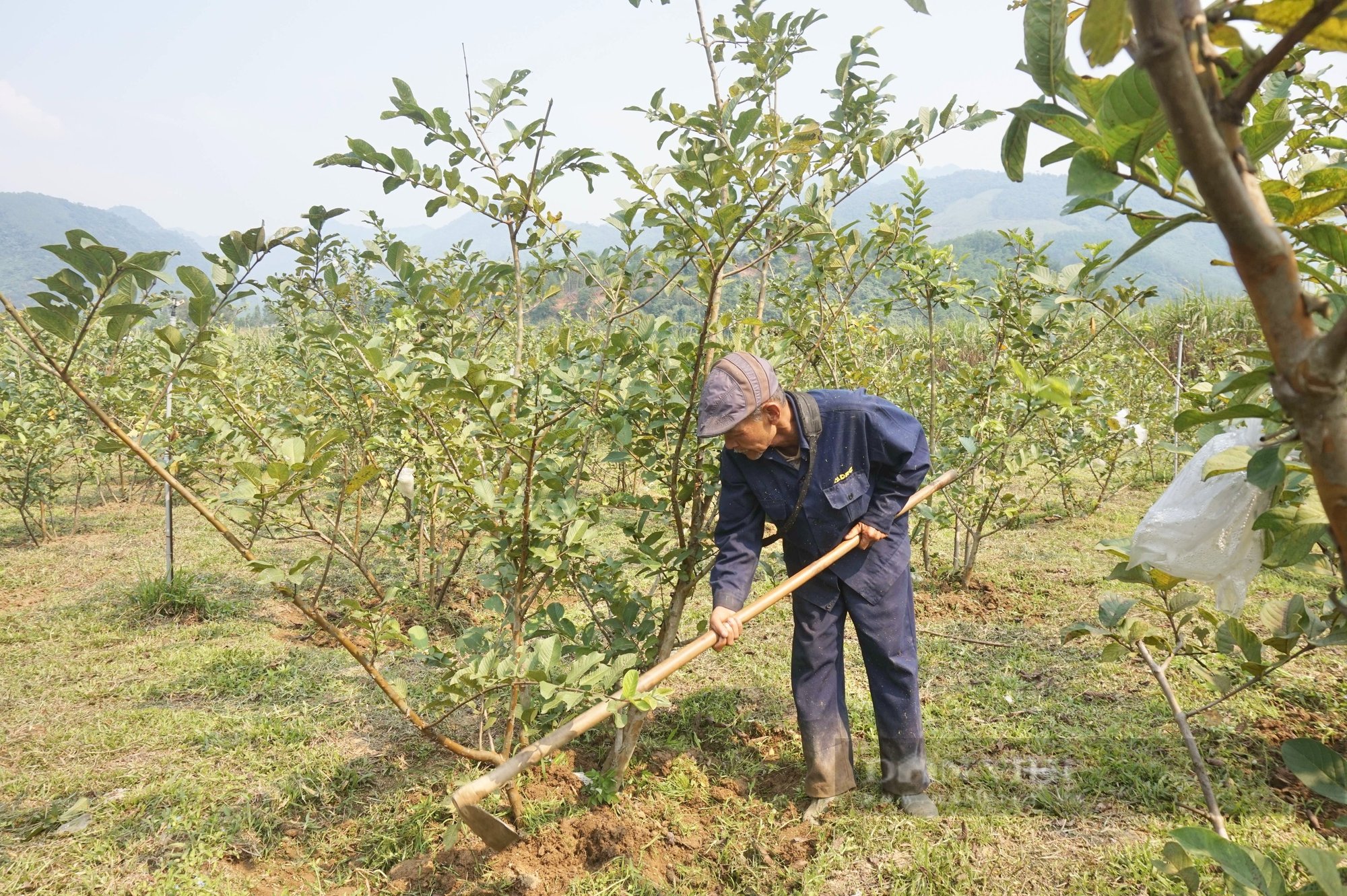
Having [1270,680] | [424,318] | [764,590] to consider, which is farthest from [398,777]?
[1270,680]

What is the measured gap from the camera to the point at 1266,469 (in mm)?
881

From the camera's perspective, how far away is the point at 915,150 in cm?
242

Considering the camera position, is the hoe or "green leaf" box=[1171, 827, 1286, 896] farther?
the hoe

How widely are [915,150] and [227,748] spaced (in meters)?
3.51

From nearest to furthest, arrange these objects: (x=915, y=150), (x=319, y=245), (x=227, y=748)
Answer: (x=915, y=150)
(x=319, y=245)
(x=227, y=748)

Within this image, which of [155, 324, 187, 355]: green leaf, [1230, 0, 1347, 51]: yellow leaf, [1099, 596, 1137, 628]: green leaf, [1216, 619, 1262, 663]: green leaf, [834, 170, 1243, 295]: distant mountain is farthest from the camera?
[834, 170, 1243, 295]: distant mountain

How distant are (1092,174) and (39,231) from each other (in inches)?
7704

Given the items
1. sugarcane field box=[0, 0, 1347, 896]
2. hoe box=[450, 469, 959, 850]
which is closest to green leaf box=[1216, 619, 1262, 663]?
sugarcane field box=[0, 0, 1347, 896]

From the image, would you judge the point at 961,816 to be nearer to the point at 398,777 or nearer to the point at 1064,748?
the point at 1064,748

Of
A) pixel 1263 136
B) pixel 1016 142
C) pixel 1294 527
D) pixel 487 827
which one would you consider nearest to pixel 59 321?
pixel 487 827

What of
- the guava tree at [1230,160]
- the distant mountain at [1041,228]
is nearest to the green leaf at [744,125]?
the guava tree at [1230,160]

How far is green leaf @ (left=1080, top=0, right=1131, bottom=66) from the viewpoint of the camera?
52 centimetres

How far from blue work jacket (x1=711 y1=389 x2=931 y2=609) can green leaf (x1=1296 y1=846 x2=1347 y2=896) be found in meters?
1.60

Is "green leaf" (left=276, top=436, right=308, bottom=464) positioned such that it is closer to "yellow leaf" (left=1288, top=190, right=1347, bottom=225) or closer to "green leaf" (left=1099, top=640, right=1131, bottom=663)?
"yellow leaf" (left=1288, top=190, right=1347, bottom=225)
